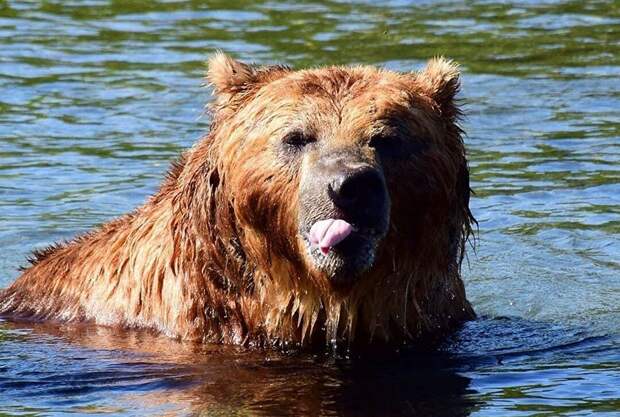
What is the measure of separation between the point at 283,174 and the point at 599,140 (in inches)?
223

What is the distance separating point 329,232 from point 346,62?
8.26 m

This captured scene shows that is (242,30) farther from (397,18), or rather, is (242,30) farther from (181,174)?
(181,174)

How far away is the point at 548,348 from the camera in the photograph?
8.26 meters

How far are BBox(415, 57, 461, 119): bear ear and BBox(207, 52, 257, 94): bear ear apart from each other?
0.81 m

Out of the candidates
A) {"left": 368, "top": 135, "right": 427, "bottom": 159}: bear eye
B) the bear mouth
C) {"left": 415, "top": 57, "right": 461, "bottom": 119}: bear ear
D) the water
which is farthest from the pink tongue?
{"left": 415, "top": 57, "right": 461, "bottom": 119}: bear ear

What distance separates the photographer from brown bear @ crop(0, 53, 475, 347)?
7062 millimetres

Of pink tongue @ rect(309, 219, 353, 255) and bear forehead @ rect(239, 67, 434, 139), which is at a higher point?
bear forehead @ rect(239, 67, 434, 139)

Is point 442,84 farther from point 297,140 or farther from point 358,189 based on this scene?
point 358,189

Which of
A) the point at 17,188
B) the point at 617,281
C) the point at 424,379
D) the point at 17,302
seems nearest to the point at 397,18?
the point at 17,188

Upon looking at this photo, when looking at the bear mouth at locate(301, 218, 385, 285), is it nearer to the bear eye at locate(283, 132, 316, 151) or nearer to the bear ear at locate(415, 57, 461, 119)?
the bear eye at locate(283, 132, 316, 151)

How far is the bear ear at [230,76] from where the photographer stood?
7.86 metres

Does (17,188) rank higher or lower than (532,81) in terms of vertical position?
lower

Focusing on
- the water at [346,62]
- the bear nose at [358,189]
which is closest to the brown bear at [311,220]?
the bear nose at [358,189]

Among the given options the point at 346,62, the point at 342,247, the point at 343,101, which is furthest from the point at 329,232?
the point at 346,62
